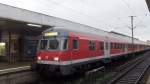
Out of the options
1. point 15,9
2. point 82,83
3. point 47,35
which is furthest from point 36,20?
point 82,83

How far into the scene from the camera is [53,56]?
13375 mm

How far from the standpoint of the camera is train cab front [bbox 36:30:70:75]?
42.7ft

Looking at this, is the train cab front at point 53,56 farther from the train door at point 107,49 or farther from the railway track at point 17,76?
the train door at point 107,49

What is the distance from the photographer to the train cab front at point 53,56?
13000mm

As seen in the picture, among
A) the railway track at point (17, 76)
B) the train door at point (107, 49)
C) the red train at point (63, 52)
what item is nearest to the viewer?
the railway track at point (17, 76)

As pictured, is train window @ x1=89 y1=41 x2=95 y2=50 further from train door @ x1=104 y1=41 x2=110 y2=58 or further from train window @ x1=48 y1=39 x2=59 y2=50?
train window @ x1=48 y1=39 x2=59 y2=50

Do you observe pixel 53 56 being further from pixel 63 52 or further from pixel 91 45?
pixel 91 45

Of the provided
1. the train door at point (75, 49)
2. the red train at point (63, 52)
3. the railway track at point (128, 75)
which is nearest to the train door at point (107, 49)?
the railway track at point (128, 75)

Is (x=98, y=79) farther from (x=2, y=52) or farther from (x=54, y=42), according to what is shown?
(x=2, y=52)

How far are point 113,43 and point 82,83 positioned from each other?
12595 mm

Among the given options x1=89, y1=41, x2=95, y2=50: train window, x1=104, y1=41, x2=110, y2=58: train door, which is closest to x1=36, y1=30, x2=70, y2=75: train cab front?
x1=89, y1=41, x2=95, y2=50: train window

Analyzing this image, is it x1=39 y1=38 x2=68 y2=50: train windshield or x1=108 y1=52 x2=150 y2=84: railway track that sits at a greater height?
x1=39 y1=38 x2=68 y2=50: train windshield

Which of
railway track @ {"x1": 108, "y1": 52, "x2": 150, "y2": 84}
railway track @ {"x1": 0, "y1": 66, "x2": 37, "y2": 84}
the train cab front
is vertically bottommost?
railway track @ {"x1": 108, "y1": 52, "x2": 150, "y2": 84}

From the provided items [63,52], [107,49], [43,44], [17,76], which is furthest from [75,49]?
[107,49]
